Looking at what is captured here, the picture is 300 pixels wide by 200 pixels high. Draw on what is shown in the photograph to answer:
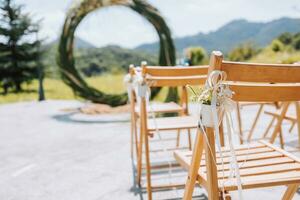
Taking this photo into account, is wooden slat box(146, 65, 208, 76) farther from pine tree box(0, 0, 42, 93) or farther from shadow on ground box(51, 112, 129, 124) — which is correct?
pine tree box(0, 0, 42, 93)

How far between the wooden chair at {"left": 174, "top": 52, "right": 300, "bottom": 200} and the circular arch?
4869mm

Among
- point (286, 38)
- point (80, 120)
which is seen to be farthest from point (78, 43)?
point (286, 38)

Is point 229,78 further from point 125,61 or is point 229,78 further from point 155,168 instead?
point 125,61

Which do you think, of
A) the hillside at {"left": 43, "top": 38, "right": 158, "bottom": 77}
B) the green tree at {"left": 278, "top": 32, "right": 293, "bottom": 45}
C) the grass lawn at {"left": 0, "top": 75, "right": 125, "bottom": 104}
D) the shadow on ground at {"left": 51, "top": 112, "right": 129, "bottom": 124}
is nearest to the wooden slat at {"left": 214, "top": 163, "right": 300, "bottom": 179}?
the shadow on ground at {"left": 51, "top": 112, "right": 129, "bottom": 124}

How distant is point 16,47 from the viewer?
12109mm

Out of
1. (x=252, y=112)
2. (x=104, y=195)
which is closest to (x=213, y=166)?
(x=104, y=195)

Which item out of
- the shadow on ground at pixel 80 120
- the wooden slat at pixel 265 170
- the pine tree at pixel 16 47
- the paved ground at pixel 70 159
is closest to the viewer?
the wooden slat at pixel 265 170

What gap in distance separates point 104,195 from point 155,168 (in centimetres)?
62

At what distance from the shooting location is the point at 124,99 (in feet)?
23.4

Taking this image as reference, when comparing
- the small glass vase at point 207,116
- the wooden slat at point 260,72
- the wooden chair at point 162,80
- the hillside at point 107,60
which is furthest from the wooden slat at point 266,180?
the hillside at point 107,60

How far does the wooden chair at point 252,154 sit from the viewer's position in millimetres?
1396

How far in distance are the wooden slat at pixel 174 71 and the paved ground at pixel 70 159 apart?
904mm

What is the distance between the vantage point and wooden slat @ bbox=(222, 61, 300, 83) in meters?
1.38

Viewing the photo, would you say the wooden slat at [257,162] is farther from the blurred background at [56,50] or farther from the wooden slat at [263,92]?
the blurred background at [56,50]
